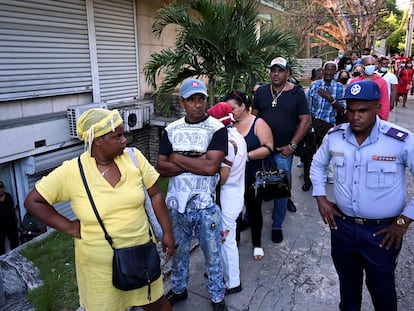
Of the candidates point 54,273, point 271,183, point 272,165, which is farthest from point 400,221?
point 54,273

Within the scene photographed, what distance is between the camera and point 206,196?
2.55 m

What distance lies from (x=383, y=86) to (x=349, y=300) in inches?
136

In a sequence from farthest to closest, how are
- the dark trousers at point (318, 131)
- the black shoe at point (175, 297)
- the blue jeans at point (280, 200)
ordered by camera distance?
the dark trousers at point (318, 131) < the blue jeans at point (280, 200) < the black shoe at point (175, 297)

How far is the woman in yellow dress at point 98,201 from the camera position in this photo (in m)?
1.97

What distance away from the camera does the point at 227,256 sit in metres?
2.89

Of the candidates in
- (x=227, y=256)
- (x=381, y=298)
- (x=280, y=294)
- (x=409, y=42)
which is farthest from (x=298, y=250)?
(x=409, y=42)

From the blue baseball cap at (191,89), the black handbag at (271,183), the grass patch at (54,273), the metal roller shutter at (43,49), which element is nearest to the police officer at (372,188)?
the blue baseball cap at (191,89)

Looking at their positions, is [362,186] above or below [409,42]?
below

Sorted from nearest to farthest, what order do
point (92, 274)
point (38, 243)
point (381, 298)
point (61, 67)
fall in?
point (92, 274) < point (381, 298) < point (38, 243) < point (61, 67)

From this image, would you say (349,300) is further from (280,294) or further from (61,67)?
(61,67)

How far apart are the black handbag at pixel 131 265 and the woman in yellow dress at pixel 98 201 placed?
27mm

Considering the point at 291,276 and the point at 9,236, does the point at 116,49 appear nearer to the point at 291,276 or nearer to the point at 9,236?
the point at 9,236

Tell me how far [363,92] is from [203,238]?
1491 mm

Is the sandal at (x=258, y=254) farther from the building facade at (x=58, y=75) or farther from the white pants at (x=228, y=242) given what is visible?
the building facade at (x=58, y=75)
